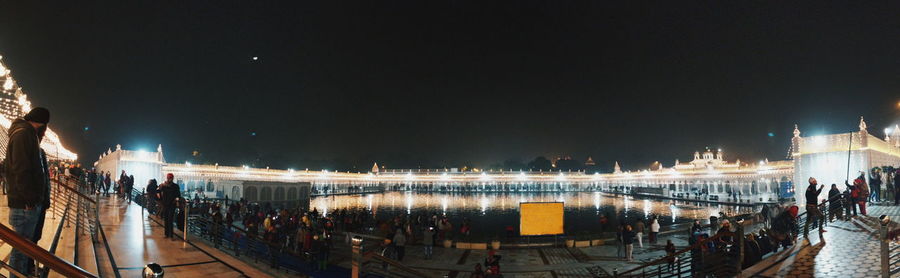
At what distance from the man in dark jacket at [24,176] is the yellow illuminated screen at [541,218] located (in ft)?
54.5

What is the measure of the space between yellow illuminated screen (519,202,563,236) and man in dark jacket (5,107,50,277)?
54.5 feet

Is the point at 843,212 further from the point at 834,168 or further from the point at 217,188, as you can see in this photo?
the point at 217,188

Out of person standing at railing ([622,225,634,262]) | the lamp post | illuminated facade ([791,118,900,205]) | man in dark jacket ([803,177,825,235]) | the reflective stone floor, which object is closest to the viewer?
the lamp post

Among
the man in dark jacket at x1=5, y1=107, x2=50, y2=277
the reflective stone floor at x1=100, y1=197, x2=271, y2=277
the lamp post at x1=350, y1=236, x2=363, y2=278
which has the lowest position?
the reflective stone floor at x1=100, y1=197, x2=271, y2=277

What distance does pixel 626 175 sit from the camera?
383 ft

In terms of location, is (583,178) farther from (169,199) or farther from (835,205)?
(169,199)

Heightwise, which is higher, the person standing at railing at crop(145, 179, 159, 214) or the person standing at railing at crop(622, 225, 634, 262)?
the person standing at railing at crop(145, 179, 159, 214)

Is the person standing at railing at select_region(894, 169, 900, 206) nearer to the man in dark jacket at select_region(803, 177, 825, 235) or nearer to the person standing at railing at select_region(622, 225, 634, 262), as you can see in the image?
the man in dark jacket at select_region(803, 177, 825, 235)

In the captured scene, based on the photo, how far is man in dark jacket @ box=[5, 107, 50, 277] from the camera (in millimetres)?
3971

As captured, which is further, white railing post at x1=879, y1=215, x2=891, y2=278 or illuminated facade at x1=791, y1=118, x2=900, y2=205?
illuminated facade at x1=791, y1=118, x2=900, y2=205

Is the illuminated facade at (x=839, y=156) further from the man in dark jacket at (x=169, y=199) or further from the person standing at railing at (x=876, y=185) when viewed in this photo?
the man in dark jacket at (x=169, y=199)

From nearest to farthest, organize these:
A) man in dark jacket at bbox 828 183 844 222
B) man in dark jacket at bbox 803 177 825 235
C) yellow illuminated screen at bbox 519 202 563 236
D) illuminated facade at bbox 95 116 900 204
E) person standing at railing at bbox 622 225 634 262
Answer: man in dark jacket at bbox 803 177 825 235
man in dark jacket at bbox 828 183 844 222
person standing at railing at bbox 622 225 634 262
yellow illuminated screen at bbox 519 202 563 236
illuminated facade at bbox 95 116 900 204

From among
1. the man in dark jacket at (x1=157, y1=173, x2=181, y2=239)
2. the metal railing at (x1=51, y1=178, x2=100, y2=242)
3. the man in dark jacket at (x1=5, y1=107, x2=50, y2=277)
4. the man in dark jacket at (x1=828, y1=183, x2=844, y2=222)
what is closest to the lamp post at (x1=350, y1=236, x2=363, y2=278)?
the man in dark jacket at (x1=5, y1=107, x2=50, y2=277)

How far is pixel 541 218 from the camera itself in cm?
1919
